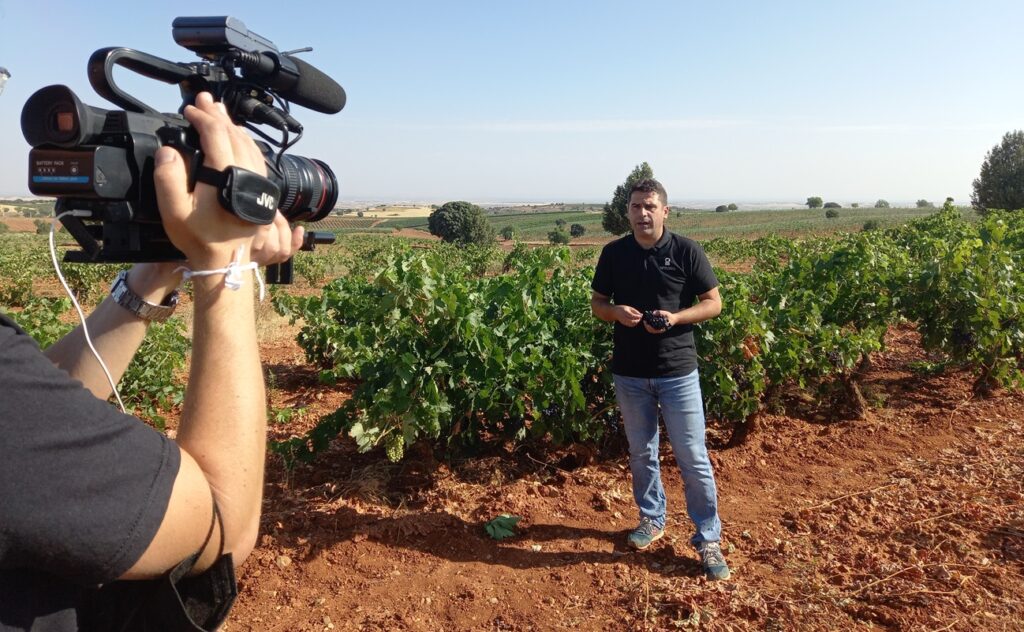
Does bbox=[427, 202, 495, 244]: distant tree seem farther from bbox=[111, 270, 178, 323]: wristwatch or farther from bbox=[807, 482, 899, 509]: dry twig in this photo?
bbox=[111, 270, 178, 323]: wristwatch

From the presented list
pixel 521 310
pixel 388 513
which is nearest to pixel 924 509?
pixel 521 310

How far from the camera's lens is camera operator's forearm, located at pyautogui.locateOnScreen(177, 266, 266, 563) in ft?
3.49

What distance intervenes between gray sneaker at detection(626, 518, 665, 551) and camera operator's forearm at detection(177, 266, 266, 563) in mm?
2872

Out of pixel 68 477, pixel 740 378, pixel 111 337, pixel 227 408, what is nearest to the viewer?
pixel 68 477

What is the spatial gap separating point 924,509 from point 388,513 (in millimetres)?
3128

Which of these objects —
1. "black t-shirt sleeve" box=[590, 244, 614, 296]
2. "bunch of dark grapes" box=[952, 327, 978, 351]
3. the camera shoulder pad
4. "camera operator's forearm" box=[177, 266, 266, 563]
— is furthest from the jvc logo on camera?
"bunch of dark grapes" box=[952, 327, 978, 351]

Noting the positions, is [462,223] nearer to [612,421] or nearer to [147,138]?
[612,421]

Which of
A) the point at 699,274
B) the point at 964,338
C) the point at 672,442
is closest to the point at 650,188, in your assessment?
the point at 699,274

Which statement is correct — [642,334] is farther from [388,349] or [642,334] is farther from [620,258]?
[388,349]

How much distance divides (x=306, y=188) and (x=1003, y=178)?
59.7 m

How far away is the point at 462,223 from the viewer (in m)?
52.5

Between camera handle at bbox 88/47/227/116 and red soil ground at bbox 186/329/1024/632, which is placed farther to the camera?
red soil ground at bbox 186/329/1024/632

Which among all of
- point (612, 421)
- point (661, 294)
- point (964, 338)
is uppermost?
point (661, 294)

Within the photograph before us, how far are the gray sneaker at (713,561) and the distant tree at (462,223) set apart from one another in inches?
1900
